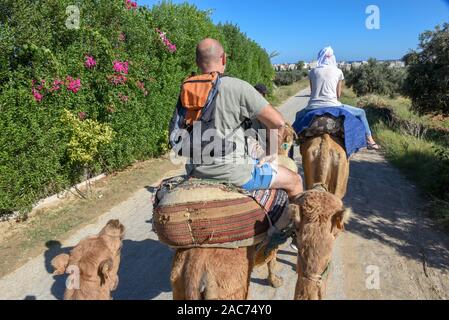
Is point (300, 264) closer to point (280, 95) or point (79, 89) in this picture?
point (79, 89)

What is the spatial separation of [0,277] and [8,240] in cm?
102

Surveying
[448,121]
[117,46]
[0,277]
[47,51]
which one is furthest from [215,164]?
[448,121]

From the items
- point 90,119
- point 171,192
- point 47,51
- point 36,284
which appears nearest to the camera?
point 171,192

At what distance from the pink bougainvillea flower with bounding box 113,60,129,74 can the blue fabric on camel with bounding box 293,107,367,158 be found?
15.6 ft

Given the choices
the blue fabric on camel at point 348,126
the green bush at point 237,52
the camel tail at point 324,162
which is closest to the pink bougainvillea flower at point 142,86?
the blue fabric on camel at point 348,126

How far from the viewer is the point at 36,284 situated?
16.0 ft

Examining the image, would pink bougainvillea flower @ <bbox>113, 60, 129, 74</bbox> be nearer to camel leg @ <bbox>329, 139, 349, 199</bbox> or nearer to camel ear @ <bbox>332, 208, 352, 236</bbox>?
camel leg @ <bbox>329, 139, 349, 199</bbox>

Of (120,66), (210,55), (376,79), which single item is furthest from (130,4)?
(376,79)

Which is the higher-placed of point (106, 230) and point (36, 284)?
point (106, 230)

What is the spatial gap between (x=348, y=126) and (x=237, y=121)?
2.83 metres

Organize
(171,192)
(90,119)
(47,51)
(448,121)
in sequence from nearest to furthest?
(171,192) → (47,51) → (90,119) → (448,121)
